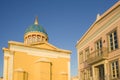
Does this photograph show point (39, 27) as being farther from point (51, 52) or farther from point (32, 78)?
point (32, 78)

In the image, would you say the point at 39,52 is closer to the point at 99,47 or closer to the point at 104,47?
the point at 99,47

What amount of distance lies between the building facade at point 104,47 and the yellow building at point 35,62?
30.0 feet

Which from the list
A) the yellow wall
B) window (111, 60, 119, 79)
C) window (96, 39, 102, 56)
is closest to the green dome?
the yellow wall

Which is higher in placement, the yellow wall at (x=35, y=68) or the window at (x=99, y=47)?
the window at (x=99, y=47)

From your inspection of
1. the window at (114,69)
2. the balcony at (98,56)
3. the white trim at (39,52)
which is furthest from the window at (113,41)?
the white trim at (39,52)

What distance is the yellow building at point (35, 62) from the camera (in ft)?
101

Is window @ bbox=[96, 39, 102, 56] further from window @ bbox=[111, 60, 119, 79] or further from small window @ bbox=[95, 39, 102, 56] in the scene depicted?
window @ bbox=[111, 60, 119, 79]

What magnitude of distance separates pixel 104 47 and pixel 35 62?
634 inches

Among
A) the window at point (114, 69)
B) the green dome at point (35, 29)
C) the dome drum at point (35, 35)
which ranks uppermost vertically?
the green dome at point (35, 29)

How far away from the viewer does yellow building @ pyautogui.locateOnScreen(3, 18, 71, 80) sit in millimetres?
30859

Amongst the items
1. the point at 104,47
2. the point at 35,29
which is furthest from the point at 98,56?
the point at 35,29

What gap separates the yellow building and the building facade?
9158 millimetres

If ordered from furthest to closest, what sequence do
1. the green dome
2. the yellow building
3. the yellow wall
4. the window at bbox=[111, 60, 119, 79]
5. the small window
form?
1. the green dome
2. the yellow wall
3. the yellow building
4. the small window
5. the window at bbox=[111, 60, 119, 79]

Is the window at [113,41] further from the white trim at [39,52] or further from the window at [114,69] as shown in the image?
the white trim at [39,52]
